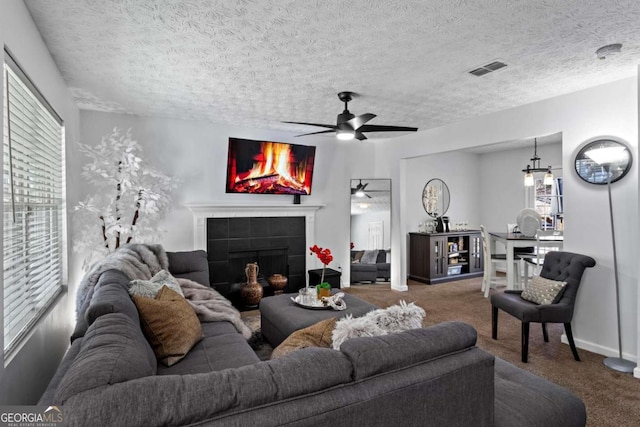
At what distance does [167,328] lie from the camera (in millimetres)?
2102

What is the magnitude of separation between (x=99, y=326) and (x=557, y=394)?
6.75 ft

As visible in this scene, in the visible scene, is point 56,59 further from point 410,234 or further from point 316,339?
point 410,234

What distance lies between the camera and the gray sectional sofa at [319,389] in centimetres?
91

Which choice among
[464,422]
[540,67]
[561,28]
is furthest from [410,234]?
[464,422]

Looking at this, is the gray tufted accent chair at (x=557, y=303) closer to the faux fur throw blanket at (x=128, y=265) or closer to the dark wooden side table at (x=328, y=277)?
the dark wooden side table at (x=328, y=277)

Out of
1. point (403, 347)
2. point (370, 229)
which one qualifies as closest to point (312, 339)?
point (403, 347)

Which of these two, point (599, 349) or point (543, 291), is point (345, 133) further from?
point (599, 349)

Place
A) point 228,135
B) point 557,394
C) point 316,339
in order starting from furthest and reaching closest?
point 228,135 < point 316,339 < point 557,394

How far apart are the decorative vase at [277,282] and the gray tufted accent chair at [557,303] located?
2752 mm

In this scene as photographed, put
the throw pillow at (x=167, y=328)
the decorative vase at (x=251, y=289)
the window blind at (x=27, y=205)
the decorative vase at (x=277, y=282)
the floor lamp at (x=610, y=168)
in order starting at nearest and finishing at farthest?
the window blind at (x=27, y=205) < the throw pillow at (x=167, y=328) < the floor lamp at (x=610, y=168) < the decorative vase at (x=251, y=289) < the decorative vase at (x=277, y=282)

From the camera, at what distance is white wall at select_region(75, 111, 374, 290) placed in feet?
14.3

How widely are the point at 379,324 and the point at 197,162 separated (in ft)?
12.8

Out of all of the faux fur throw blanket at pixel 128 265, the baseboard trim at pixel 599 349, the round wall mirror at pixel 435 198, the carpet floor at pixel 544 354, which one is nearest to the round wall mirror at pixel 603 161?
the baseboard trim at pixel 599 349

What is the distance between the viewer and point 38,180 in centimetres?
247
